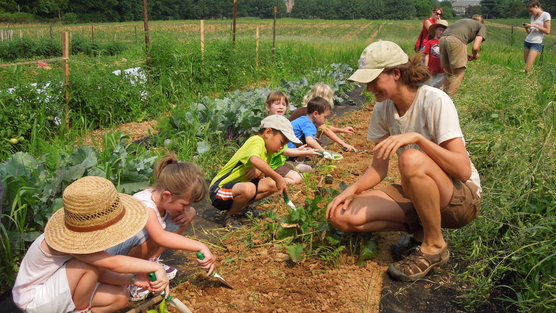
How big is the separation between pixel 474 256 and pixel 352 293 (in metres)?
0.77

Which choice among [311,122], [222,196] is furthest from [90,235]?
[311,122]

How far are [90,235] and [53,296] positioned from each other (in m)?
0.34

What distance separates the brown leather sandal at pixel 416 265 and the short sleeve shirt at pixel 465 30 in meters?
4.59

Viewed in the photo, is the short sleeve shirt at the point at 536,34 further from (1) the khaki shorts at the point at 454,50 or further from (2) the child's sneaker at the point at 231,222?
(2) the child's sneaker at the point at 231,222

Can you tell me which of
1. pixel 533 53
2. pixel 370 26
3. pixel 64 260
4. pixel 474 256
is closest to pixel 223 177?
pixel 64 260

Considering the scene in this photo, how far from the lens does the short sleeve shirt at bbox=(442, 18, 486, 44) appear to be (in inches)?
241

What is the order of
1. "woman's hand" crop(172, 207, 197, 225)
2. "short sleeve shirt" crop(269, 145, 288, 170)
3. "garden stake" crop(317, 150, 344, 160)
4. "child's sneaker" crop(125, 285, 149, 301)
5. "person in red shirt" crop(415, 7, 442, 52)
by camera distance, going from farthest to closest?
1. "person in red shirt" crop(415, 7, 442, 52)
2. "garden stake" crop(317, 150, 344, 160)
3. "short sleeve shirt" crop(269, 145, 288, 170)
4. "woman's hand" crop(172, 207, 197, 225)
5. "child's sneaker" crop(125, 285, 149, 301)

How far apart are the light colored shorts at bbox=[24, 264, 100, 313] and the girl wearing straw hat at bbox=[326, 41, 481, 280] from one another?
4.76ft

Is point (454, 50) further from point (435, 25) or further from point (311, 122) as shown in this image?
point (311, 122)

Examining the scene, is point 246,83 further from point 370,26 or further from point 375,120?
point 370,26

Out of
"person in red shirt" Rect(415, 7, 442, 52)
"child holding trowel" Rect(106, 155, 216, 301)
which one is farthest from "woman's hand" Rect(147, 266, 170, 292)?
"person in red shirt" Rect(415, 7, 442, 52)

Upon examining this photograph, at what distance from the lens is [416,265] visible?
2.38 meters

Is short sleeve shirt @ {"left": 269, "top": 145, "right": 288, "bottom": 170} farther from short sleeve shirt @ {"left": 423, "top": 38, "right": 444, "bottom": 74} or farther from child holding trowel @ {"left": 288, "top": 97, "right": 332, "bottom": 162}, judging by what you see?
short sleeve shirt @ {"left": 423, "top": 38, "right": 444, "bottom": 74}

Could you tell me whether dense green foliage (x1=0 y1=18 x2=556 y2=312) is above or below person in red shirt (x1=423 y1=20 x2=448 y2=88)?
below
